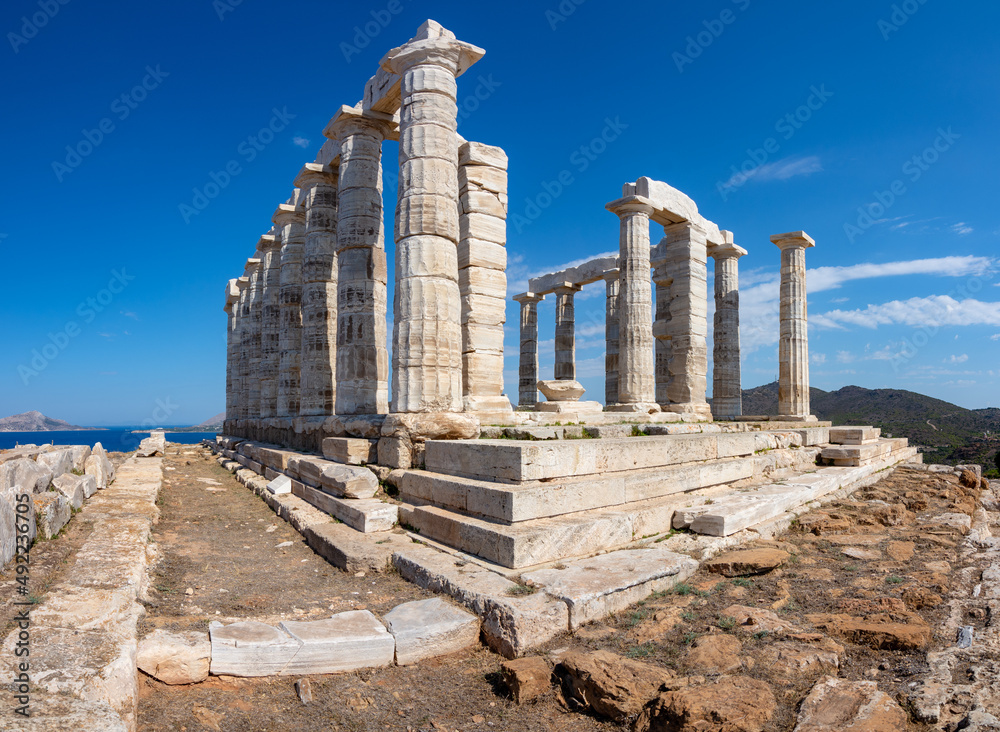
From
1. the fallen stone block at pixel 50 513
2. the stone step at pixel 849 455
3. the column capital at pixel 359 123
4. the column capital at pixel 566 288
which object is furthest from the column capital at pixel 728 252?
the fallen stone block at pixel 50 513

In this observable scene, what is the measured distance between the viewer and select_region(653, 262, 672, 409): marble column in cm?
2114

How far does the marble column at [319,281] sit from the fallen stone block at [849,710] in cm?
1319

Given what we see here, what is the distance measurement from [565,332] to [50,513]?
2142 centimetres

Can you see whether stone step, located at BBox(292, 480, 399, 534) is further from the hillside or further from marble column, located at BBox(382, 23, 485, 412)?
the hillside

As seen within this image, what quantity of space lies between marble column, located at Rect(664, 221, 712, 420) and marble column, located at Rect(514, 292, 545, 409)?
925cm

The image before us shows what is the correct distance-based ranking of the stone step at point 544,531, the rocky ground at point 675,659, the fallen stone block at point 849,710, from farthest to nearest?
the stone step at point 544,531, the rocky ground at point 675,659, the fallen stone block at point 849,710

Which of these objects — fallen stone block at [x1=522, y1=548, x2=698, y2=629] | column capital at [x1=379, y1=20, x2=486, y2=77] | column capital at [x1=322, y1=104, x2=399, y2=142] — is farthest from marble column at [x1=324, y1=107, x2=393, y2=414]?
fallen stone block at [x1=522, y1=548, x2=698, y2=629]

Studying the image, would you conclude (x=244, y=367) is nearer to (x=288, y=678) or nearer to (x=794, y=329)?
(x=794, y=329)

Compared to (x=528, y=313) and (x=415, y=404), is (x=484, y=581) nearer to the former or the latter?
(x=415, y=404)

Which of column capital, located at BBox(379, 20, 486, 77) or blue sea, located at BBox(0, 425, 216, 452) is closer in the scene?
column capital, located at BBox(379, 20, 486, 77)

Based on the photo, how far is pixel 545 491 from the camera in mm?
6148

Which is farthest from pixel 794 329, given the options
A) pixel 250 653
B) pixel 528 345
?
pixel 250 653

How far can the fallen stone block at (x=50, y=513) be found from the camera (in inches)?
241

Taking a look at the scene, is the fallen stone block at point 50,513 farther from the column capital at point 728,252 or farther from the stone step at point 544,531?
the column capital at point 728,252
